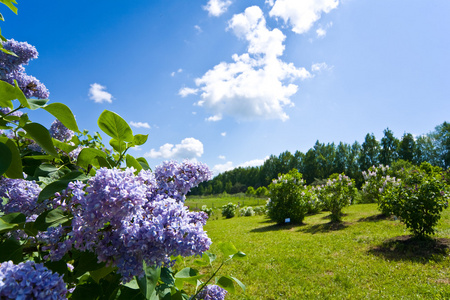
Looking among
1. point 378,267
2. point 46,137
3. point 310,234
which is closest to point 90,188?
point 46,137

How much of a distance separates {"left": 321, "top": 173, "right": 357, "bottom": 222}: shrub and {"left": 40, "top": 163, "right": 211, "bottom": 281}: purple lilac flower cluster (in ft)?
42.2

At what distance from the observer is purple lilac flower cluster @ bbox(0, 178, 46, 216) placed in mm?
1067

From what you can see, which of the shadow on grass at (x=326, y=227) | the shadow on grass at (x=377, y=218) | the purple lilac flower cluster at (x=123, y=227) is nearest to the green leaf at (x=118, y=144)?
the purple lilac flower cluster at (x=123, y=227)

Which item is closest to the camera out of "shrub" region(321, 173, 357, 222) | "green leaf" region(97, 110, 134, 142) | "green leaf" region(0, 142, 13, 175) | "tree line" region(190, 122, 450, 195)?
"green leaf" region(0, 142, 13, 175)

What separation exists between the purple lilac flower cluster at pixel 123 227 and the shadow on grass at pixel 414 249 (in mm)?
7714

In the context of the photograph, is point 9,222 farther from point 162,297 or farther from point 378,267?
point 378,267

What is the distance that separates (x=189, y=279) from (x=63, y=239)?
599 millimetres

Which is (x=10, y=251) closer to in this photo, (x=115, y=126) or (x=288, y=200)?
(x=115, y=126)

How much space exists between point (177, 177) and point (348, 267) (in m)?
6.66

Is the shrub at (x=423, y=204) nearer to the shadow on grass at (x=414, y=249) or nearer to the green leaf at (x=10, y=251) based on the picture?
the shadow on grass at (x=414, y=249)

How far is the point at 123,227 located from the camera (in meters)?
0.83

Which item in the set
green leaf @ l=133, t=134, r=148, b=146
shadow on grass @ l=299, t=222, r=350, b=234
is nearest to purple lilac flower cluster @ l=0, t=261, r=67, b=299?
green leaf @ l=133, t=134, r=148, b=146

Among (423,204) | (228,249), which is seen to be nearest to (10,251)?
(228,249)

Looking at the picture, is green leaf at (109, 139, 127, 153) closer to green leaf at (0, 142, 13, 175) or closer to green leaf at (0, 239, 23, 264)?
green leaf at (0, 142, 13, 175)
